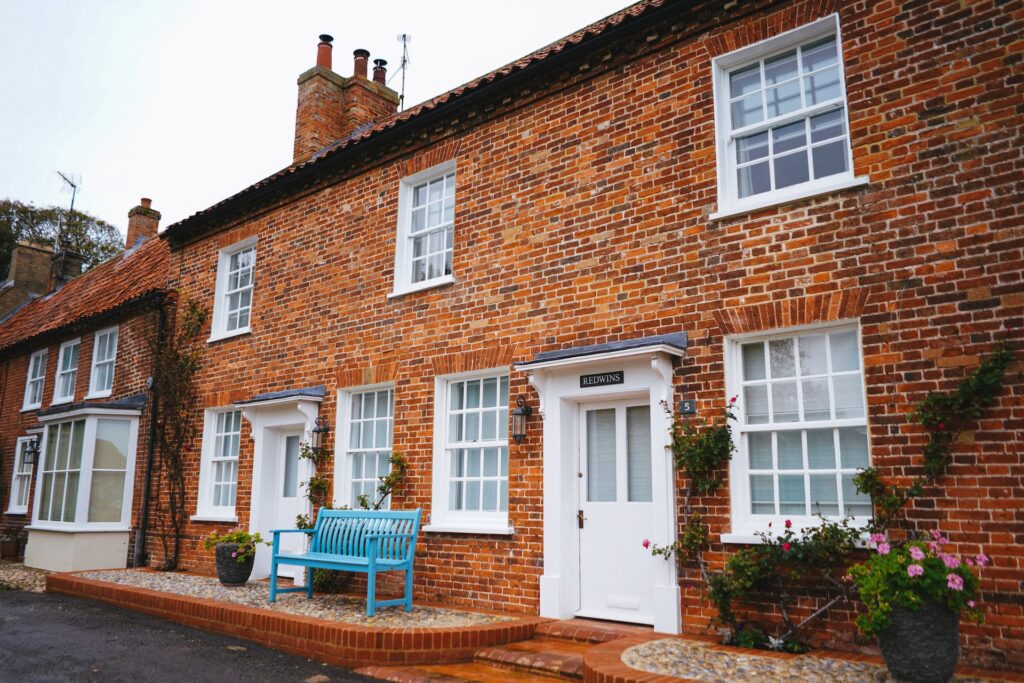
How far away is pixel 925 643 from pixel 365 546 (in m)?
5.82

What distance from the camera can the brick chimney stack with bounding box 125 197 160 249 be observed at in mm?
21859

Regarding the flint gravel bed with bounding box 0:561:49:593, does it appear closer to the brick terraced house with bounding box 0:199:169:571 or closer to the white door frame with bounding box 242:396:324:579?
the brick terraced house with bounding box 0:199:169:571

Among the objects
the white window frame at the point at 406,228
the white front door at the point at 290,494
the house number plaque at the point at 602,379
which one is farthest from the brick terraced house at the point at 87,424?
the house number plaque at the point at 602,379

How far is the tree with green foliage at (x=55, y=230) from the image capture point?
34094 mm

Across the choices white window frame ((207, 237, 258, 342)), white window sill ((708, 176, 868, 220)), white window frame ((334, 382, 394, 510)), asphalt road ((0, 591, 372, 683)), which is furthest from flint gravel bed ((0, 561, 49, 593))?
white window sill ((708, 176, 868, 220))

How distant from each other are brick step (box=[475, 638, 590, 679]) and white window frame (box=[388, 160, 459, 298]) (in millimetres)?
4826

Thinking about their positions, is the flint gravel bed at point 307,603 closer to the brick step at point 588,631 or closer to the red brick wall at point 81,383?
the brick step at point 588,631

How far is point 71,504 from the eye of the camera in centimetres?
1483

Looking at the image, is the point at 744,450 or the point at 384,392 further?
the point at 384,392

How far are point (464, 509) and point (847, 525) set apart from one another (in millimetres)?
4509

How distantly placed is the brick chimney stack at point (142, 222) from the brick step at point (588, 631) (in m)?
18.5

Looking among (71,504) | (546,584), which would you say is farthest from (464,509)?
(71,504)

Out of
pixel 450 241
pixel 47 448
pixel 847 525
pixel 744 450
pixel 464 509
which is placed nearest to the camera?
pixel 847 525

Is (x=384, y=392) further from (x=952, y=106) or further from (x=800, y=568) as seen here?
(x=952, y=106)
